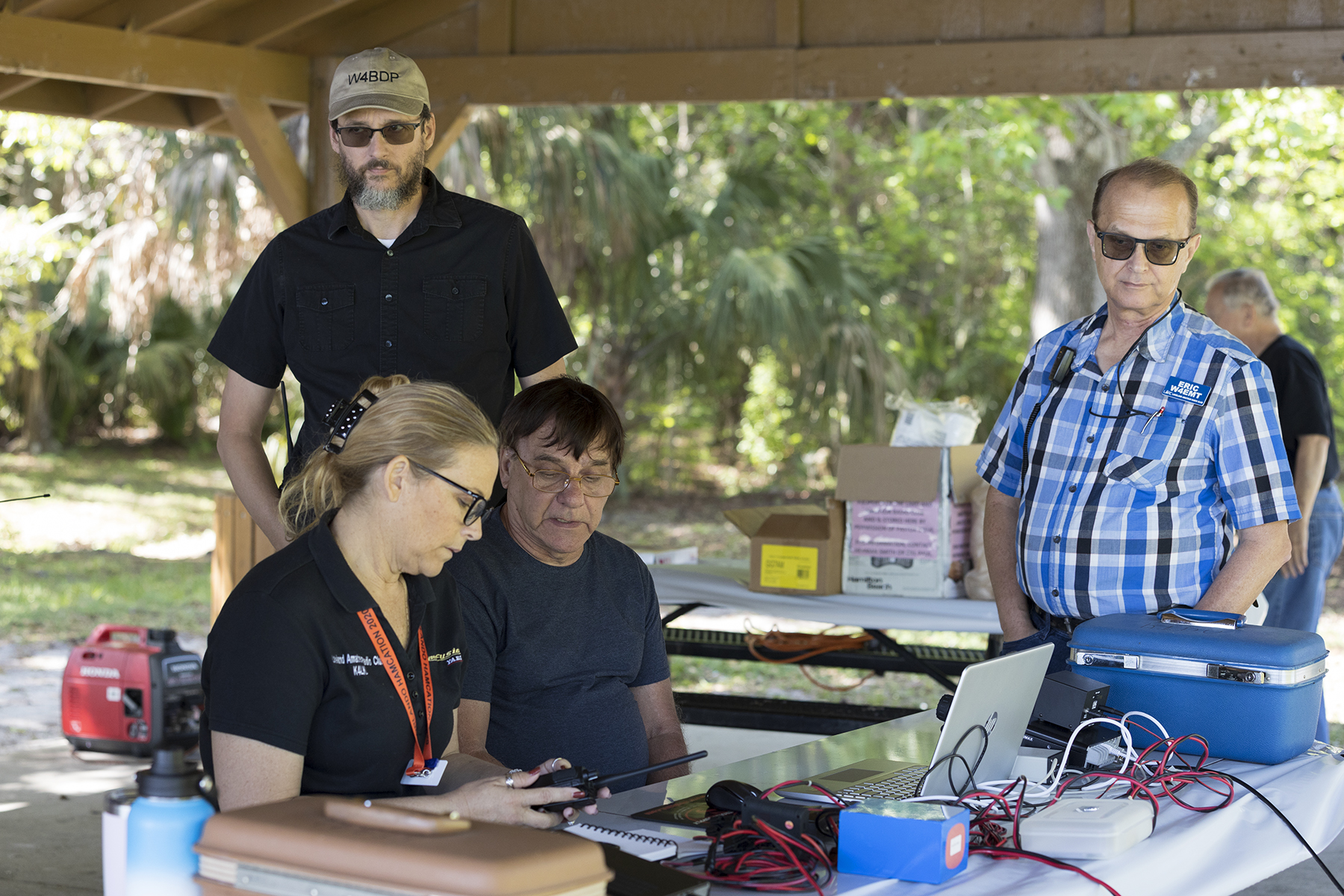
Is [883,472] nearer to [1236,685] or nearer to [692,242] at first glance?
[1236,685]

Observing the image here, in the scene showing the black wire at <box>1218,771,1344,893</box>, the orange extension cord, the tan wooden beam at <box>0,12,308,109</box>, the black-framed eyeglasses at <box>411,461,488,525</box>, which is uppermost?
the tan wooden beam at <box>0,12,308,109</box>

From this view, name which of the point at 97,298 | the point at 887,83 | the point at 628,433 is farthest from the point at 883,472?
the point at 97,298

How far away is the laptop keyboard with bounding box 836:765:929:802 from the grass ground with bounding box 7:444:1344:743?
293 centimetres

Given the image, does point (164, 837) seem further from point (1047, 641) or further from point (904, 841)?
point (1047, 641)

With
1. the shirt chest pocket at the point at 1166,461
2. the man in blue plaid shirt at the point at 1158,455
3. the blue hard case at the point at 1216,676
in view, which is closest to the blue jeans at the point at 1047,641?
the man in blue plaid shirt at the point at 1158,455

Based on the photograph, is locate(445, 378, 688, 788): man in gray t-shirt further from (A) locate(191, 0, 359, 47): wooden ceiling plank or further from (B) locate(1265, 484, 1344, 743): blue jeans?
(B) locate(1265, 484, 1344, 743): blue jeans

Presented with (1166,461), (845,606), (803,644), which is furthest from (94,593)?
(1166,461)

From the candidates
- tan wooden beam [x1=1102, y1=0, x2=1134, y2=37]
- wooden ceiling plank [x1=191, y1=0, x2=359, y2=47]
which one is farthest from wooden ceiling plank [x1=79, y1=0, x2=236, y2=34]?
tan wooden beam [x1=1102, y1=0, x2=1134, y2=37]

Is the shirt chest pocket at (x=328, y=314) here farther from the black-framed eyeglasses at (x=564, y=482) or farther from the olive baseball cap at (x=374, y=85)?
the black-framed eyeglasses at (x=564, y=482)

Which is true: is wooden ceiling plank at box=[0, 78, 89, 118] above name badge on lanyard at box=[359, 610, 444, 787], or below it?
above

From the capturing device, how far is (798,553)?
4051mm

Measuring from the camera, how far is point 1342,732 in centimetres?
568

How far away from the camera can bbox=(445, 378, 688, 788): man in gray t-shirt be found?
2256 millimetres

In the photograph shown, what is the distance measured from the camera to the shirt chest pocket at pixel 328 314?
267 centimetres
